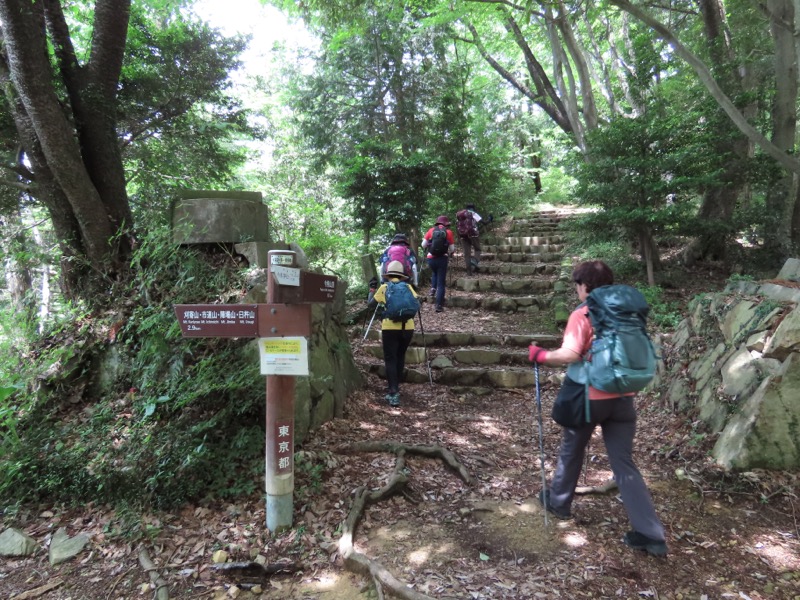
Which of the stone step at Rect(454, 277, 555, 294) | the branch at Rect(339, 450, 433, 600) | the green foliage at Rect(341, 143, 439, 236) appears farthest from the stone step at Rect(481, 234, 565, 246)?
the branch at Rect(339, 450, 433, 600)

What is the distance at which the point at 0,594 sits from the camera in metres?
2.77

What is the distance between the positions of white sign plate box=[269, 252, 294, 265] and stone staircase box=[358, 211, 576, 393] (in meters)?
3.52

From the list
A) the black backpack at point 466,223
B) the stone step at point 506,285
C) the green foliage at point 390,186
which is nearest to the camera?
the stone step at point 506,285

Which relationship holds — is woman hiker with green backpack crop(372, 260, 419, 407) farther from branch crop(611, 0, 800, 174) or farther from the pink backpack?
branch crop(611, 0, 800, 174)

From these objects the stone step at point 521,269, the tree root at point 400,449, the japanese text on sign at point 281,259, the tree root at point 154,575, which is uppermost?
the stone step at point 521,269

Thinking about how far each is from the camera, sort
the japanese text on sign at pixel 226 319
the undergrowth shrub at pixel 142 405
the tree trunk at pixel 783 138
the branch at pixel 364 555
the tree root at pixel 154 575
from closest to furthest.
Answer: the branch at pixel 364 555 < the tree root at pixel 154 575 < the japanese text on sign at pixel 226 319 < the undergrowth shrub at pixel 142 405 < the tree trunk at pixel 783 138

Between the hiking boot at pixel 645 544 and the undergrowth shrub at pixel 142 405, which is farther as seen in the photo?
the undergrowth shrub at pixel 142 405

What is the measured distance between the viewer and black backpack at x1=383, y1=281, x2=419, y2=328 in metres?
5.23

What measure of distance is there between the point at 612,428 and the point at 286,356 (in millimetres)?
2179

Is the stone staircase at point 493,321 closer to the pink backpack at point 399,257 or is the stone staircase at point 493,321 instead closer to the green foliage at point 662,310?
the pink backpack at point 399,257

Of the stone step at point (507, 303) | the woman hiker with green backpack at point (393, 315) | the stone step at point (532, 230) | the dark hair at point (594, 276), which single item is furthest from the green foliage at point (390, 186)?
the dark hair at point (594, 276)

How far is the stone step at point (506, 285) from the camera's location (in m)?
9.59

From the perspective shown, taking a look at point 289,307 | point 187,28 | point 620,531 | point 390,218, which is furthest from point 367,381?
point 187,28

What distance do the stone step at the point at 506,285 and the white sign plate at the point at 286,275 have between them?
7.46m
